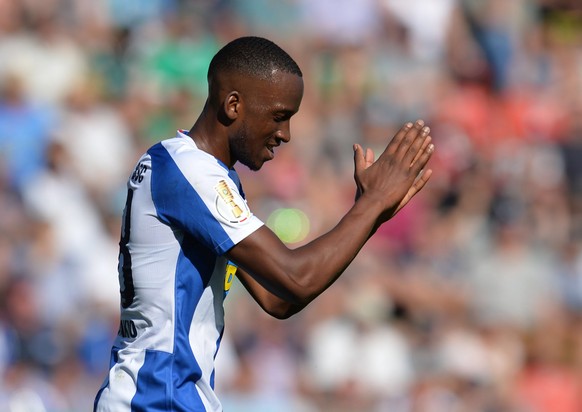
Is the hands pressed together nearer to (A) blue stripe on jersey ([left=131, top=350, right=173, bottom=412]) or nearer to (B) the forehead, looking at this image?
(B) the forehead

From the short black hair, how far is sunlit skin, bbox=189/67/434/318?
3cm

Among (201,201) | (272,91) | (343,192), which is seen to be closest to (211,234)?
(201,201)

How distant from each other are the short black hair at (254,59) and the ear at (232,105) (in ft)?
0.30

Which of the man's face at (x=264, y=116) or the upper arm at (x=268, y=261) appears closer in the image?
the upper arm at (x=268, y=261)

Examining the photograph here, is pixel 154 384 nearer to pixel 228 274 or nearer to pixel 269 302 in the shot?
pixel 228 274

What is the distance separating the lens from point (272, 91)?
163 inches

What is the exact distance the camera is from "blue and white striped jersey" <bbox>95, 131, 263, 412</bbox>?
3.98m

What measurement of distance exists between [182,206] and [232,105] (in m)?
0.46

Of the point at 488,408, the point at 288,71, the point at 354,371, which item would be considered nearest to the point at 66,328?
the point at 354,371

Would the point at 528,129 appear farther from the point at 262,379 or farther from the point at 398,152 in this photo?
the point at 398,152

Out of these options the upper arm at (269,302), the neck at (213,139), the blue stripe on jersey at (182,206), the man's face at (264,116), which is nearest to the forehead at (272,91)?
the man's face at (264,116)

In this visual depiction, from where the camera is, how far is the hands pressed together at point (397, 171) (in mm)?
4125

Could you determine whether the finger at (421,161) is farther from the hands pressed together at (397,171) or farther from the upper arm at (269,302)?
the upper arm at (269,302)

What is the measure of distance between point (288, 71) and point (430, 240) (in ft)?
23.4
